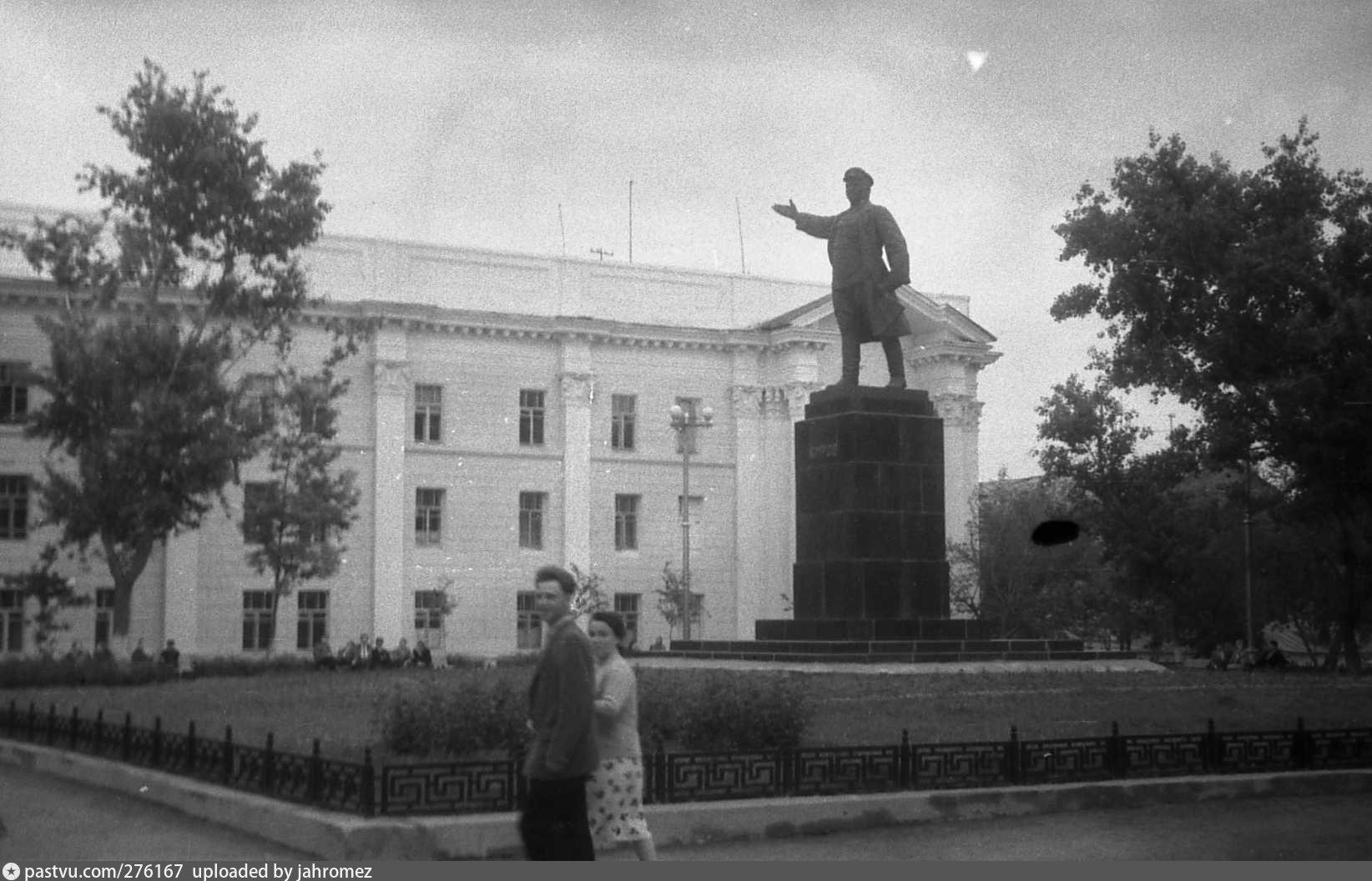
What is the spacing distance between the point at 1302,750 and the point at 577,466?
38638 millimetres

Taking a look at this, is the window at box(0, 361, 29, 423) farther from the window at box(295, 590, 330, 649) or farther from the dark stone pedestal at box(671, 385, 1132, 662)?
the dark stone pedestal at box(671, 385, 1132, 662)

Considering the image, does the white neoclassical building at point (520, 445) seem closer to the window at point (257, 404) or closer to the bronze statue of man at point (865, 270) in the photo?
the window at point (257, 404)

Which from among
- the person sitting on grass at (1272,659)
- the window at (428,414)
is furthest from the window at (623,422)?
the person sitting on grass at (1272,659)

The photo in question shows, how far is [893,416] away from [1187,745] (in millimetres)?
9237

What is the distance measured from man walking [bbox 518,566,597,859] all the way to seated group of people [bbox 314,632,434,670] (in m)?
29.1

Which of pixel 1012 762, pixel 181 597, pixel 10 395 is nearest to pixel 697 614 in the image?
pixel 181 597

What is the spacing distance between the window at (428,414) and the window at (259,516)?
32.7ft

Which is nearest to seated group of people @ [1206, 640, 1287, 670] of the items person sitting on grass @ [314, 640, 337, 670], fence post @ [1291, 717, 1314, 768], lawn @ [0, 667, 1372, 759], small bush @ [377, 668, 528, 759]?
lawn @ [0, 667, 1372, 759]

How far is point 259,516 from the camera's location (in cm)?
3938

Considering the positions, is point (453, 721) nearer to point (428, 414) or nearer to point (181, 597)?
point (181, 597)

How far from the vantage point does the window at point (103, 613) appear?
45062 millimetres

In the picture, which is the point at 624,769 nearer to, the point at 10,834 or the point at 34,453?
the point at 10,834

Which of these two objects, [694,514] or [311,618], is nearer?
[311,618]

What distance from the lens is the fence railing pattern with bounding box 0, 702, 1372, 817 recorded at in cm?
1032
